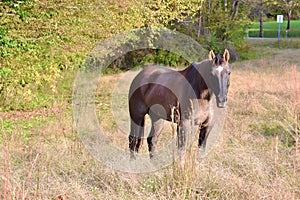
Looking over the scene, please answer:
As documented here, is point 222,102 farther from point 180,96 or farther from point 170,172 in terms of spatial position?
point 170,172

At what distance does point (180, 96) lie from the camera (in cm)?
543

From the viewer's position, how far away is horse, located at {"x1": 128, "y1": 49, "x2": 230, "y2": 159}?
4848 mm

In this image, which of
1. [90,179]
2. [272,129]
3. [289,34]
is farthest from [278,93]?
[289,34]

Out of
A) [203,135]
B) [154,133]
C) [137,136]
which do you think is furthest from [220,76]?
[137,136]

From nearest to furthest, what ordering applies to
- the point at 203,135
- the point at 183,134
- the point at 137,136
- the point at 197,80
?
the point at 183,134 → the point at 197,80 → the point at 203,135 → the point at 137,136

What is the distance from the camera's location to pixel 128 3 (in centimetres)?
1011

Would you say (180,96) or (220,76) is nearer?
(220,76)

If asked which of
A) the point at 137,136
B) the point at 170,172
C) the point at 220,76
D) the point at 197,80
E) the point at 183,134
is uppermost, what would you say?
the point at 220,76

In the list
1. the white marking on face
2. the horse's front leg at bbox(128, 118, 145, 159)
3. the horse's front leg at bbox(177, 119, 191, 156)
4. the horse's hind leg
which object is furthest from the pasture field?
the white marking on face

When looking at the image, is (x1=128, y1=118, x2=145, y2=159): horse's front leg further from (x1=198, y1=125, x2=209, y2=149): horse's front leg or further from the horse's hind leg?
(x1=198, y1=125, x2=209, y2=149): horse's front leg

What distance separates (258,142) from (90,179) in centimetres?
283

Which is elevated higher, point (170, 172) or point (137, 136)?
point (170, 172)

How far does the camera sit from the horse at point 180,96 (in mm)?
4848

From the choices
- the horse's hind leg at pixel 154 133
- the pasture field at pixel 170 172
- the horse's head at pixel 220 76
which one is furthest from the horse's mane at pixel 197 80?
the horse's hind leg at pixel 154 133
